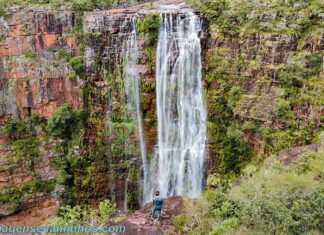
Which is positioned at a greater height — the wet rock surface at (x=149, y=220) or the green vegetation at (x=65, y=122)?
the green vegetation at (x=65, y=122)

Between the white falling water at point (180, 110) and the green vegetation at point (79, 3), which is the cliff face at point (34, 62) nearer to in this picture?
the green vegetation at point (79, 3)

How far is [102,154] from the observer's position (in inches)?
706

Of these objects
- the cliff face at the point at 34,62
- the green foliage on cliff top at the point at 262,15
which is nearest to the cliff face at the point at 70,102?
the cliff face at the point at 34,62

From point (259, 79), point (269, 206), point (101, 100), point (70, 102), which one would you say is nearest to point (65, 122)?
point (70, 102)

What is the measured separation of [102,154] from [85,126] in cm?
159

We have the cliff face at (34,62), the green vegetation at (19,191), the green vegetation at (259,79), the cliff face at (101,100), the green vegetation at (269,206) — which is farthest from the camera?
the green vegetation at (19,191)

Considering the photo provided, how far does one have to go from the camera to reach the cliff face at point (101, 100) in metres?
15.6

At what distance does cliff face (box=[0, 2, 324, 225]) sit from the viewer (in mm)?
15625

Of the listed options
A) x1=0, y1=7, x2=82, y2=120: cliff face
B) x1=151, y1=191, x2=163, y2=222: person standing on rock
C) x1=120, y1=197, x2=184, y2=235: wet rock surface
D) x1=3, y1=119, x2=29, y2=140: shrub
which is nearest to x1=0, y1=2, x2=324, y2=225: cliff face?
x1=0, y1=7, x2=82, y2=120: cliff face

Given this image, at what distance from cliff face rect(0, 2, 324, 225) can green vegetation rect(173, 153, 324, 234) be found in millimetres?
5307

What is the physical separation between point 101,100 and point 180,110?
12.3 feet

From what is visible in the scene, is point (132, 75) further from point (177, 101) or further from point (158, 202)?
point (158, 202)

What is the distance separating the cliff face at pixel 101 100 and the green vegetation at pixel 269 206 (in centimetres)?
531

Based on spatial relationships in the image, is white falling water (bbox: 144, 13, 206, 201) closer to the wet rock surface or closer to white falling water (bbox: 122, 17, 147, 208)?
white falling water (bbox: 122, 17, 147, 208)
